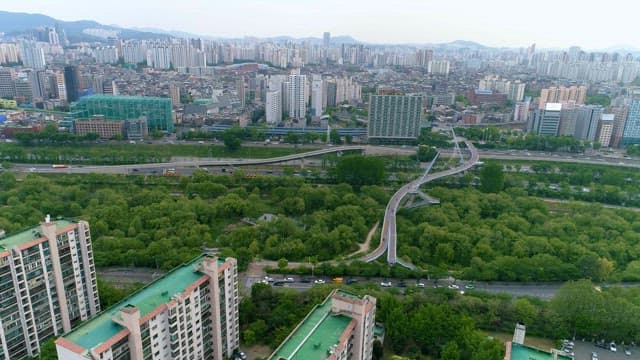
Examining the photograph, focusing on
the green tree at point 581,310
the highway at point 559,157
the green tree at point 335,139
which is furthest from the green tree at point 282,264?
the highway at point 559,157

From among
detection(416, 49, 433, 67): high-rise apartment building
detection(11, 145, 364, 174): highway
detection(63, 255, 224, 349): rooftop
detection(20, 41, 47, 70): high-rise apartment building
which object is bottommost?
detection(11, 145, 364, 174): highway

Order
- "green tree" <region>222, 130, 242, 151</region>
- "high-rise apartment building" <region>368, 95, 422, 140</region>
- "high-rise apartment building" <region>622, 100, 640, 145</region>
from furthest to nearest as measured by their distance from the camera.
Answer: "high-rise apartment building" <region>368, 95, 422, 140</region> → "high-rise apartment building" <region>622, 100, 640, 145</region> → "green tree" <region>222, 130, 242, 151</region>

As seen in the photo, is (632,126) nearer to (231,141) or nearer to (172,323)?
(231,141)

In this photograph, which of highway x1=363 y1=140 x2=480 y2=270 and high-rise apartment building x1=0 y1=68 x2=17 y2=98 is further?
high-rise apartment building x1=0 y1=68 x2=17 y2=98

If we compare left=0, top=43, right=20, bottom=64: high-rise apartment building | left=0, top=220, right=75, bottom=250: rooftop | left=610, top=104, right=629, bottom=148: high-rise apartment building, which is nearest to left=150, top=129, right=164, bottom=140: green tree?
left=0, top=220, right=75, bottom=250: rooftop

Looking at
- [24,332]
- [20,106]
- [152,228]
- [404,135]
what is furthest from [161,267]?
[20,106]

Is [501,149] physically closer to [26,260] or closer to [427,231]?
[427,231]

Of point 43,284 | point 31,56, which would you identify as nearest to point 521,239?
point 43,284

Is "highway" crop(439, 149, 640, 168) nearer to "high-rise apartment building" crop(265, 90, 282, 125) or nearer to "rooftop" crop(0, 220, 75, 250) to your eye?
"high-rise apartment building" crop(265, 90, 282, 125)
